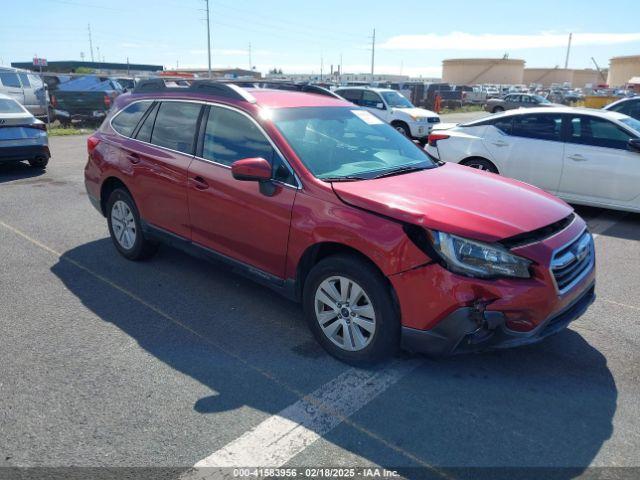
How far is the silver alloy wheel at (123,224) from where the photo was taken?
17.7 ft

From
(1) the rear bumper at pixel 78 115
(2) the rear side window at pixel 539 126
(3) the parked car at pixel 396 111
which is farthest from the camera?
(1) the rear bumper at pixel 78 115

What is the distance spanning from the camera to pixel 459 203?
345 centimetres

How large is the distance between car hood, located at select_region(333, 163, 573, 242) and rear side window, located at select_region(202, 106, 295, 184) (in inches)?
21.8

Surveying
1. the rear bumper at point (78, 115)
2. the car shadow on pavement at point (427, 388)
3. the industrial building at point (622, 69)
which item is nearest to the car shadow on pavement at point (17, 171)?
the car shadow on pavement at point (427, 388)

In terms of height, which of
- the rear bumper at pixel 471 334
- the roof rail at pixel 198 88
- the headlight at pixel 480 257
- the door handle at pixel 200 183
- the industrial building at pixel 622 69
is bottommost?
the rear bumper at pixel 471 334

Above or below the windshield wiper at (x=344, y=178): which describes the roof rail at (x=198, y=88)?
above

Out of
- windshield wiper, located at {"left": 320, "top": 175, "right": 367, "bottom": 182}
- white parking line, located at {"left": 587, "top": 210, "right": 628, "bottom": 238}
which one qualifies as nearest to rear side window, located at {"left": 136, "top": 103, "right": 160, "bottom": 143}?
windshield wiper, located at {"left": 320, "top": 175, "right": 367, "bottom": 182}

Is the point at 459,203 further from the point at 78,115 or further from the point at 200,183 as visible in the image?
A: the point at 78,115

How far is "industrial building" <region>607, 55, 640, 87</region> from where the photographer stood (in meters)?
90.6

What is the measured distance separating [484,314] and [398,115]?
14.6 meters

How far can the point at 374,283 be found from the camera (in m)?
3.28

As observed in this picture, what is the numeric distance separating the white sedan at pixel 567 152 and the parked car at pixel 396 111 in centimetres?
802

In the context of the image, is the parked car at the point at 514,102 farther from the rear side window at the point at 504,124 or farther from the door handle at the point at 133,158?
the door handle at the point at 133,158

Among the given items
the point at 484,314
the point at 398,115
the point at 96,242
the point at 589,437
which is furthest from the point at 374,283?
the point at 398,115
